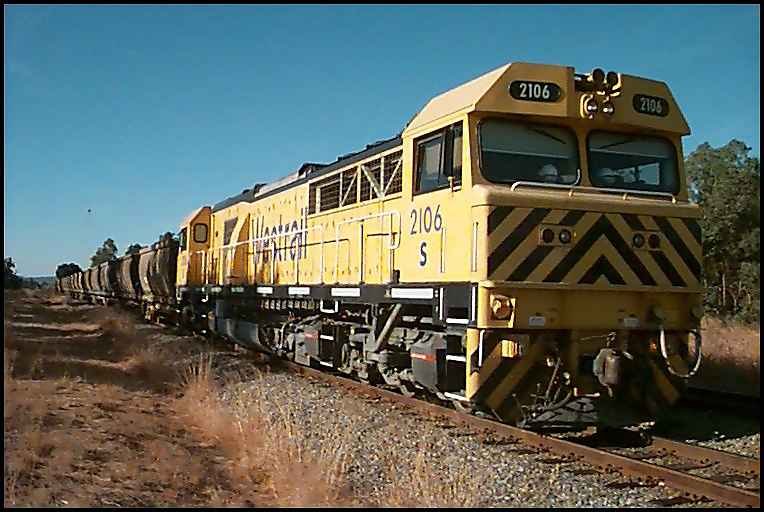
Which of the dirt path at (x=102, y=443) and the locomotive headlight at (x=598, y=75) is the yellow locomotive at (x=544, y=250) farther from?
the dirt path at (x=102, y=443)

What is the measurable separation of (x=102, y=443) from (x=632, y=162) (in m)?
6.42

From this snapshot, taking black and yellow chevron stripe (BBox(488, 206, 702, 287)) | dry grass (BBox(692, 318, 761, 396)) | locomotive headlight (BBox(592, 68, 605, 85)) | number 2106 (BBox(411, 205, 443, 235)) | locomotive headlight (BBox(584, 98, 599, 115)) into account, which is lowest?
dry grass (BBox(692, 318, 761, 396))

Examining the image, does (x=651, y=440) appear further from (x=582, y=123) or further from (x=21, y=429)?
(x=21, y=429)

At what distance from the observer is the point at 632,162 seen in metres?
8.92

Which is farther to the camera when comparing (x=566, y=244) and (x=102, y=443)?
(x=102, y=443)

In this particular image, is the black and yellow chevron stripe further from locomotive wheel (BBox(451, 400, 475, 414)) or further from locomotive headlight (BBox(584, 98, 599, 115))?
locomotive wheel (BBox(451, 400, 475, 414))

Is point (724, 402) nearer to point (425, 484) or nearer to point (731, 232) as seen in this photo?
point (425, 484)

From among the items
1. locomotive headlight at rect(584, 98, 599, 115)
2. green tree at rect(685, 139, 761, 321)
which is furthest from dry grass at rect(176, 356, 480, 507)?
green tree at rect(685, 139, 761, 321)

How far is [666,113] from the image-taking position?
905 cm

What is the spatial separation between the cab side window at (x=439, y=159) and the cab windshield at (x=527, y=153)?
0.29m

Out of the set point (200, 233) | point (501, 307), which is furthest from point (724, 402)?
point (200, 233)

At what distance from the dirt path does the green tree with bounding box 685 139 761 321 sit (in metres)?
18.9

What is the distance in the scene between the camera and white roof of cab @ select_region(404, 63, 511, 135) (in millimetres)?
8250

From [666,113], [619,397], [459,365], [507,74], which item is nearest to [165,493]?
[459,365]
